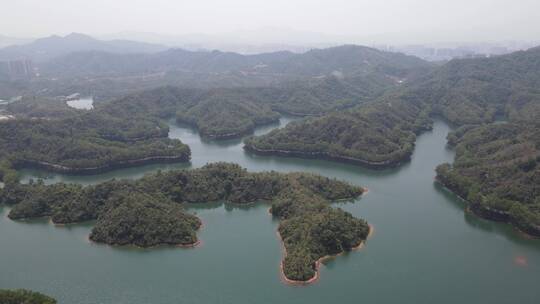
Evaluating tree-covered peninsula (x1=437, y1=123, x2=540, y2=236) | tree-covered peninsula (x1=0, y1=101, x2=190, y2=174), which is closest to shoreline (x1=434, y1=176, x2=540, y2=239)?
tree-covered peninsula (x1=437, y1=123, x2=540, y2=236)

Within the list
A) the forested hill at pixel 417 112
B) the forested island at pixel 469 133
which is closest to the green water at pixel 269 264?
the forested island at pixel 469 133

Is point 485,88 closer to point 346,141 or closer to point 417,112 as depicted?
point 417,112

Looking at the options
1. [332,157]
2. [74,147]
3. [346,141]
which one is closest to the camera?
[74,147]

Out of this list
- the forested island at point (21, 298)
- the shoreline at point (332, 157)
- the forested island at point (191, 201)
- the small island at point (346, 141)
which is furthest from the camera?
the small island at point (346, 141)

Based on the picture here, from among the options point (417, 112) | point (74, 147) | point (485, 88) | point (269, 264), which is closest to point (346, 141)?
point (417, 112)

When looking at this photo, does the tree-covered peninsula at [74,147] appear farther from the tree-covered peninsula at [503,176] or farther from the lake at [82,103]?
the lake at [82,103]

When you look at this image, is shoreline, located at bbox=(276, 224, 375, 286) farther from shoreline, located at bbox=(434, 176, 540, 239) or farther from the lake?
the lake
